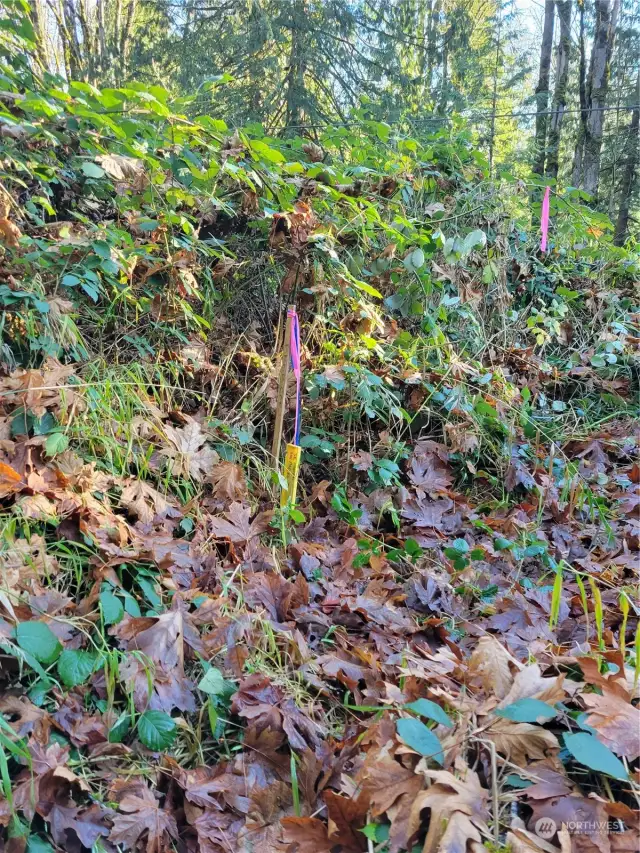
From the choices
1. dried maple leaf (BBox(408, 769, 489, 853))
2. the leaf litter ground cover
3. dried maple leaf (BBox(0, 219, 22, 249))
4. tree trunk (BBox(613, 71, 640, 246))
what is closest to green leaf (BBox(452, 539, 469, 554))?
the leaf litter ground cover

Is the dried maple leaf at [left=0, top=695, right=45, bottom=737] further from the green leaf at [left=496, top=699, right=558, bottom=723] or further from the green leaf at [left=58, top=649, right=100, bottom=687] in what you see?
the green leaf at [left=496, top=699, right=558, bottom=723]

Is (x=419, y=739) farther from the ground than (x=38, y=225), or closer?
closer

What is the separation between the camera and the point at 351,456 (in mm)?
2828

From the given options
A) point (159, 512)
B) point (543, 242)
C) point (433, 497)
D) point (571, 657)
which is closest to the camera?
point (571, 657)

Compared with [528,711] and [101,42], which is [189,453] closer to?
[528,711]

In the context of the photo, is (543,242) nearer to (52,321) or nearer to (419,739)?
(52,321)

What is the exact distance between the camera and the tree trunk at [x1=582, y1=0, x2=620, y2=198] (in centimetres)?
895

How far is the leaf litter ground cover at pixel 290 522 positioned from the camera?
3.83ft

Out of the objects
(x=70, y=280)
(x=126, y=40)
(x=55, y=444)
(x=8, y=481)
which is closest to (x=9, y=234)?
(x=70, y=280)

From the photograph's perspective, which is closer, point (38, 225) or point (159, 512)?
point (159, 512)

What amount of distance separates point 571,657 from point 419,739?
1.67 feet

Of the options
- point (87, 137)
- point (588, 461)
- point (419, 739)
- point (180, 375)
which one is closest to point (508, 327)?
point (588, 461)

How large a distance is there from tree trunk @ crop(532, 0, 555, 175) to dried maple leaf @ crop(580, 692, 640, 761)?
11771 mm

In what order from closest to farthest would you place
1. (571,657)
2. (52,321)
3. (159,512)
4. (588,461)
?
(571,657) → (159,512) → (52,321) → (588,461)
